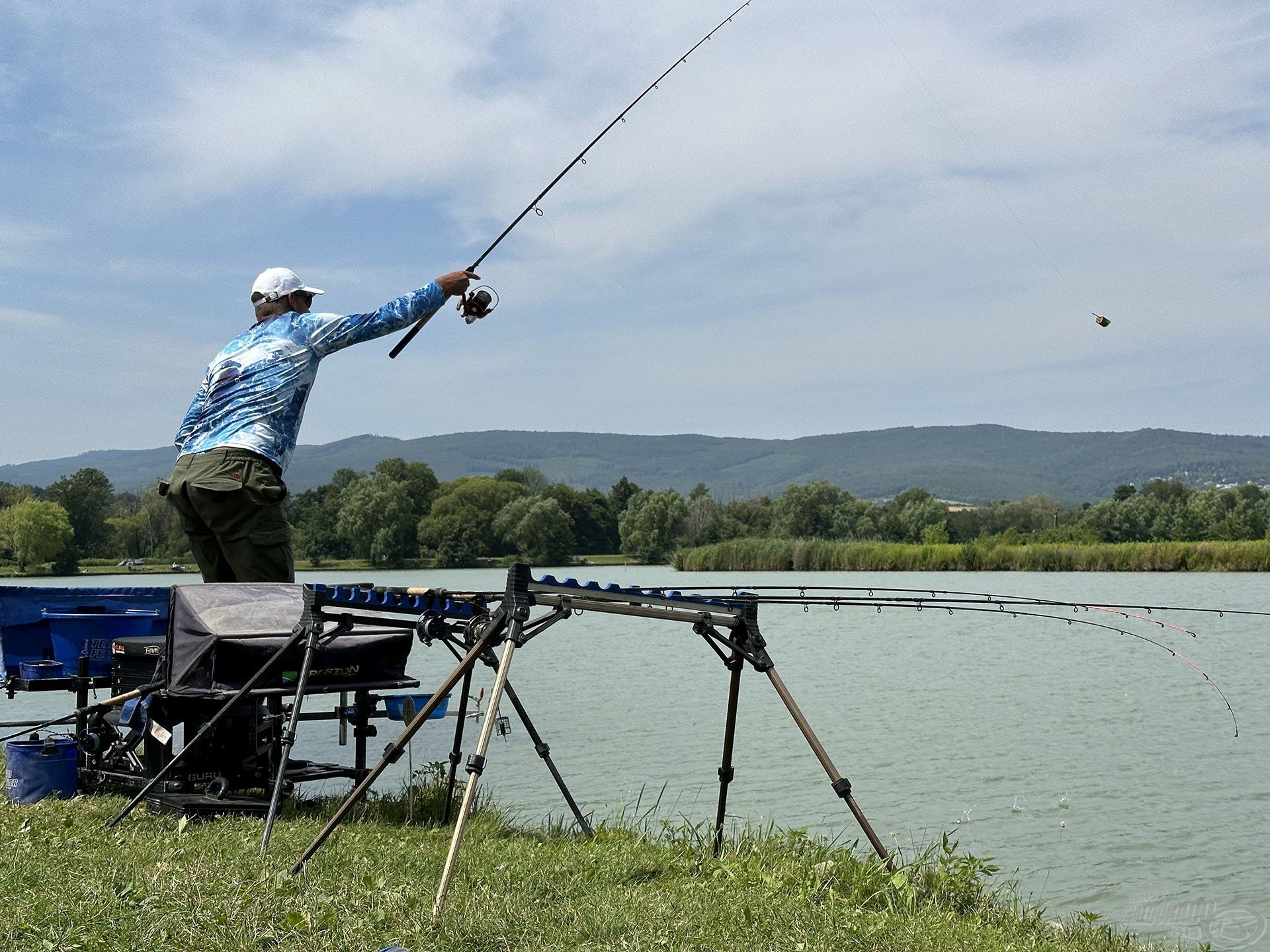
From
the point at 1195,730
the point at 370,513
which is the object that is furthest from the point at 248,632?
the point at 370,513

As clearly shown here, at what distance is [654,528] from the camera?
72.4m

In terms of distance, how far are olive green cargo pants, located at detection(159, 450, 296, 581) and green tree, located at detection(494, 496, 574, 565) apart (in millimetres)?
57073

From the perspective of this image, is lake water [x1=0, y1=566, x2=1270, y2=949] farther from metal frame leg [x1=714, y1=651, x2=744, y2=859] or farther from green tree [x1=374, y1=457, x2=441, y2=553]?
green tree [x1=374, y1=457, x2=441, y2=553]

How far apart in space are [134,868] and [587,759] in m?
6.74

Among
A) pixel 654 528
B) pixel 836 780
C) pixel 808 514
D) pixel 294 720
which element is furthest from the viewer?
pixel 808 514

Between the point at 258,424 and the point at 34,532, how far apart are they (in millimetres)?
53333

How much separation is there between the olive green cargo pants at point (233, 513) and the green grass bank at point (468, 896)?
140 cm

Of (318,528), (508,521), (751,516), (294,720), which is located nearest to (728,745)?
(294,720)

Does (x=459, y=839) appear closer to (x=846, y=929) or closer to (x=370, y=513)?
(x=846, y=929)

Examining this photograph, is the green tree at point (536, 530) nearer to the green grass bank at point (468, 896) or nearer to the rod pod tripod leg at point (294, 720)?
the rod pod tripod leg at point (294, 720)

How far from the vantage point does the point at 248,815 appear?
5949mm

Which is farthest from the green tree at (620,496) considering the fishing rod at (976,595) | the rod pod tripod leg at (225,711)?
the rod pod tripod leg at (225,711)

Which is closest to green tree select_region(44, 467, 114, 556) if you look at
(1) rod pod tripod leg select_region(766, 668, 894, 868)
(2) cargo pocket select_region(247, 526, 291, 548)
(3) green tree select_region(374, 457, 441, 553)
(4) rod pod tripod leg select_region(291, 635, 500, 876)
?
(3) green tree select_region(374, 457, 441, 553)

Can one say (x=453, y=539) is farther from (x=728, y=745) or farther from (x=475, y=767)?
(x=475, y=767)
